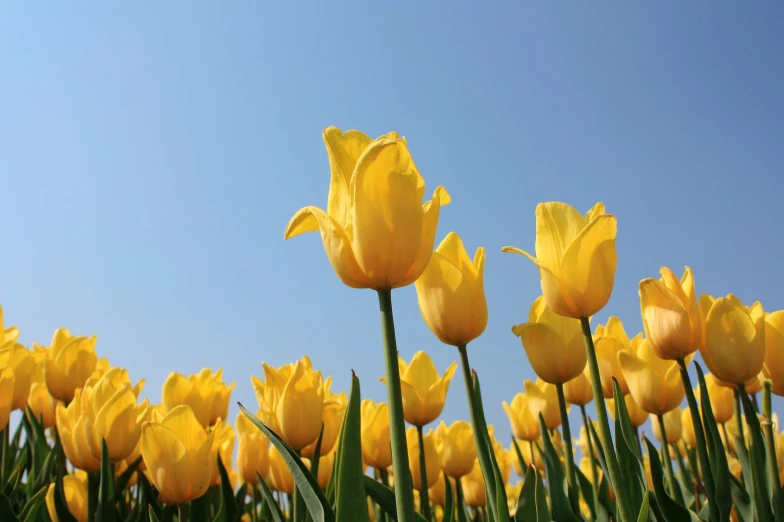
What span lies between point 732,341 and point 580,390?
1.02m

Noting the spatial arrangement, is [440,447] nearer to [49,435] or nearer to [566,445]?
[566,445]

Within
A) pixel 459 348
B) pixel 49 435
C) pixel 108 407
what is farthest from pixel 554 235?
pixel 49 435

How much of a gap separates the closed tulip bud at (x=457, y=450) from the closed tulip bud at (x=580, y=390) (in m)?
0.55

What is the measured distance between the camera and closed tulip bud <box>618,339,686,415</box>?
2500 mm

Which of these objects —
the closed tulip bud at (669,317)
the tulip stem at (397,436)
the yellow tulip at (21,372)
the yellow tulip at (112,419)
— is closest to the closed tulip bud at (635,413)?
the closed tulip bud at (669,317)

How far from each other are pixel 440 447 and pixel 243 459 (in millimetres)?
1011

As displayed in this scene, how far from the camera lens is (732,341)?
210cm

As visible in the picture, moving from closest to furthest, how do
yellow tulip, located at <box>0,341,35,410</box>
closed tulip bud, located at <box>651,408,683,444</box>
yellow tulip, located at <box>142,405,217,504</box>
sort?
yellow tulip, located at <box>142,405,217,504</box> < yellow tulip, located at <box>0,341,35,410</box> < closed tulip bud, located at <box>651,408,683,444</box>

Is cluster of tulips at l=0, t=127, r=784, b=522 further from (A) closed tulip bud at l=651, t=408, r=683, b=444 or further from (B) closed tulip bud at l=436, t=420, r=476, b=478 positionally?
(A) closed tulip bud at l=651, t=408, r=683, b=444

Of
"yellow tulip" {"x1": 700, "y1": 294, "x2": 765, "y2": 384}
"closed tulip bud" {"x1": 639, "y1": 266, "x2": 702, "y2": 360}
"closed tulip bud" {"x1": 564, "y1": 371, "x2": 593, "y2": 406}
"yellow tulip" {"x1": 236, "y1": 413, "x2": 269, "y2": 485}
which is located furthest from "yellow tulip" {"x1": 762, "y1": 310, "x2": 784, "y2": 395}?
"yellow tulip" {"x1": 236, "y1": 413, "x2": 269, "y2": 485}

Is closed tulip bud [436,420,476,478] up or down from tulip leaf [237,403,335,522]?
up

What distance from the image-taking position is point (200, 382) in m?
3.13

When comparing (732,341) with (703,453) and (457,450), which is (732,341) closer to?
(703,453)

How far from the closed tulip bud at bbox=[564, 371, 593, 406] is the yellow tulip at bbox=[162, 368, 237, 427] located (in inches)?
66.1
